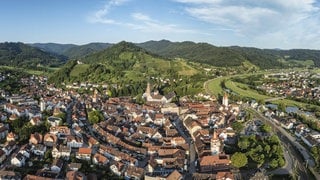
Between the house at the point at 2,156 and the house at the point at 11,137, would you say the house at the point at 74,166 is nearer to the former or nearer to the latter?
the house at the point at 2,156

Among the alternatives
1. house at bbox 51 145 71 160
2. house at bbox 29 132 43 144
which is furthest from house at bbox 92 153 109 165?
house at bbox 29 132 43 144

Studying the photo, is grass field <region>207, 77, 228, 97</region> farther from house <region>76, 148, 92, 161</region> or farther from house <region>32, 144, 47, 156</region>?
house <region>32, 144, 47, 156</region>

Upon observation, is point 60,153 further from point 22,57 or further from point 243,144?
point 22,57

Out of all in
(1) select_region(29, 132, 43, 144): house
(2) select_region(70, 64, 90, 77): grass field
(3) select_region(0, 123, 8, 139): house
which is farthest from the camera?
(2) select_region(70, 64, 90, 77): grass field

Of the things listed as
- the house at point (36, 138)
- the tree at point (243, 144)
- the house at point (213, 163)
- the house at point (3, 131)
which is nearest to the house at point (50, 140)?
the house at point (36, 138)

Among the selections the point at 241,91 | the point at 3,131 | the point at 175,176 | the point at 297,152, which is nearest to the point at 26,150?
the point at 3,131

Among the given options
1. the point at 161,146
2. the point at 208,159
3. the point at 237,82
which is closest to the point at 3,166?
the point at 161,146
